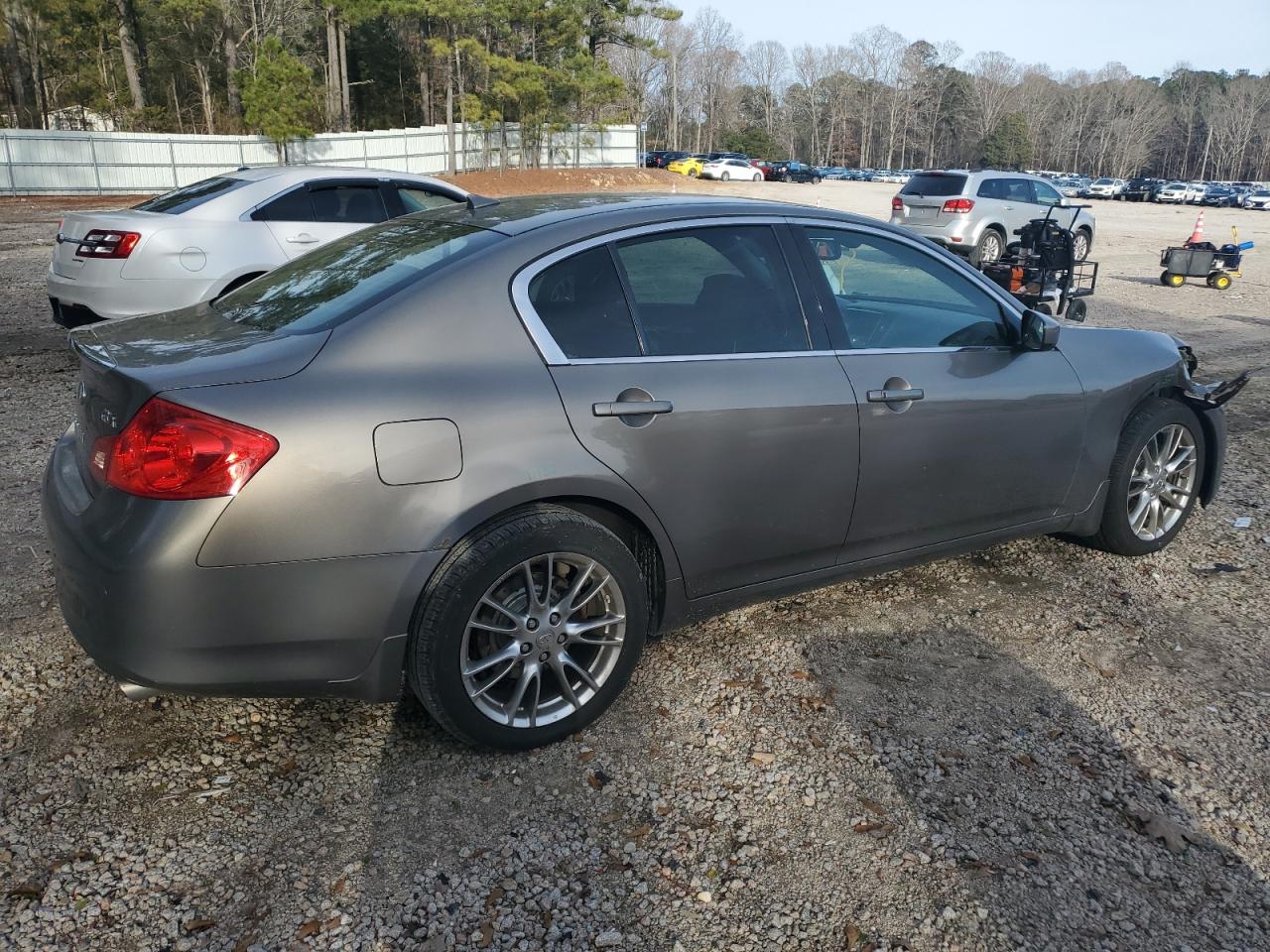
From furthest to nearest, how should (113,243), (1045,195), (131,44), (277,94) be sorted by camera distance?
(131,44)
(277,94)
(1045,195)
(113,243)

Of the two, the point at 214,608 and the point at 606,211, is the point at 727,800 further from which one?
the point at 606,211

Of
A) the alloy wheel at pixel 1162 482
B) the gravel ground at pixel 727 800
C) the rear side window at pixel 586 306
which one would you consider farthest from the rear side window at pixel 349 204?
the alloy wheel at pixel 1162 482

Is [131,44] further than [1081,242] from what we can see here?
Yes

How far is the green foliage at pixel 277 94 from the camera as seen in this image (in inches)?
1308

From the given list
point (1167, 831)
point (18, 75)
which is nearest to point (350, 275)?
point (1167, 831)

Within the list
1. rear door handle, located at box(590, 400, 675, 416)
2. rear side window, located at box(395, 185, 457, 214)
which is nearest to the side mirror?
rear door handle, located at box(590, 400, 675, 416)

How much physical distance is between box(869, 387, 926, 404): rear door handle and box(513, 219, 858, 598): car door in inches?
4.3

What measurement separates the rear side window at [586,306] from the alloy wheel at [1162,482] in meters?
2.69

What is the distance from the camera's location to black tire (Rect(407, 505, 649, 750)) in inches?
112

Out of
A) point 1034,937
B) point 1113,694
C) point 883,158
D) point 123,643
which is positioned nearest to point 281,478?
point 123,643

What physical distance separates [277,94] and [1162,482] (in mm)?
34469

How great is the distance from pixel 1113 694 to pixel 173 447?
3188 millimetres

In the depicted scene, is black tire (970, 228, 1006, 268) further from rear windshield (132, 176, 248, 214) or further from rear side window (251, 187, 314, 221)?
rear windshield (132, 176, 248, 214)

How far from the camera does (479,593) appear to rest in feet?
9.44
